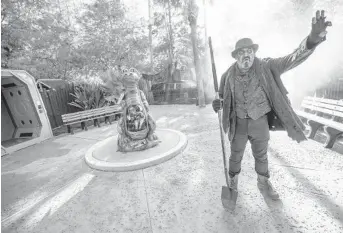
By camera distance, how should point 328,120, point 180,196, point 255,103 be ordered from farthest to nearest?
1. point 328,120
2. point 180,196
3. point 255,103

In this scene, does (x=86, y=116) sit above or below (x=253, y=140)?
below

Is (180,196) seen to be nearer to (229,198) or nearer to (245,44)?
(229,198)

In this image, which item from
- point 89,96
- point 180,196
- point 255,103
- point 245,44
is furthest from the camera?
point 89,96

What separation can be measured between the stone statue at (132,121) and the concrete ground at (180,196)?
0.88m

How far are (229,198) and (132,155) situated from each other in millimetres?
2459

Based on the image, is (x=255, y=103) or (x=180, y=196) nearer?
(x=255, y=103)

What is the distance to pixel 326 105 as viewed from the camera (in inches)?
193

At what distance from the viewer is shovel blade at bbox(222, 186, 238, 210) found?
104 inches

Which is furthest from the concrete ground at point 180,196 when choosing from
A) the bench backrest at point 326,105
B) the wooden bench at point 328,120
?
Answer: the bench backrest at point 326,105

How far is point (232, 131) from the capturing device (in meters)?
2.80

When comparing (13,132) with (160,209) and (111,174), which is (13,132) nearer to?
(111,174)

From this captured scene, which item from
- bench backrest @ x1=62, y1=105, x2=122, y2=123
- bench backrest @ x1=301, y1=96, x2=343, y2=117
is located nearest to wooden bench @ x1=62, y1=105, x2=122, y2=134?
bench backrest @ x1=62, y1=105, x2=122, y2=123

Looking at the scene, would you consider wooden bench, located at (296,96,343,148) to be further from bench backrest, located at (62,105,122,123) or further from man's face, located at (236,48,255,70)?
bench backrest, located at (62,105,122,123)

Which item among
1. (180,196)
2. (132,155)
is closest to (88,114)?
(132,155)
